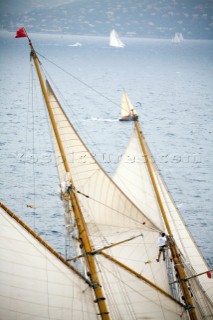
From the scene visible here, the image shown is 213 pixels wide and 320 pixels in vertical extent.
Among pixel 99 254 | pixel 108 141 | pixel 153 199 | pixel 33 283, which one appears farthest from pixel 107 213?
pixel 108 141

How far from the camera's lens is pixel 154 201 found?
27.3m

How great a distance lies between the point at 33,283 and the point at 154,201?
1027 centimetres

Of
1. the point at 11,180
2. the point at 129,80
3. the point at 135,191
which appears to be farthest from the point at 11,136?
the point at 129,80

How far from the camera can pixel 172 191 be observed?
60.6 meters

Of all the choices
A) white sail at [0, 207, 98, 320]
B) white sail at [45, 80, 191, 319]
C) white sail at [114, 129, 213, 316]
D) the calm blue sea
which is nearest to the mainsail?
white sail at [114, 129, 213, 316]

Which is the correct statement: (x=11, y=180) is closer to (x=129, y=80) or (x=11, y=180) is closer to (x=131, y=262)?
(x=131, y=262)

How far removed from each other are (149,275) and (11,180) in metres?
41.5

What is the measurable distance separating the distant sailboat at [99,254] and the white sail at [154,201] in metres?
0.06

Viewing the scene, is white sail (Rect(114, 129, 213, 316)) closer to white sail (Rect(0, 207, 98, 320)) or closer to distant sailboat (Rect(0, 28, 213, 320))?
distant sailboat (Rect(0, 28, 213, 320))

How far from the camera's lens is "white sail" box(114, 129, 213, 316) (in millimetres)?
26945

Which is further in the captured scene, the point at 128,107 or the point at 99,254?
the point at 128,107

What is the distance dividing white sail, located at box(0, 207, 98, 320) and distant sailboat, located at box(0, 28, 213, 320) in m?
0.04

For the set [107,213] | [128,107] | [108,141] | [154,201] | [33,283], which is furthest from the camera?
[108,141]

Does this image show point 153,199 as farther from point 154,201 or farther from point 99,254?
point 99,254
